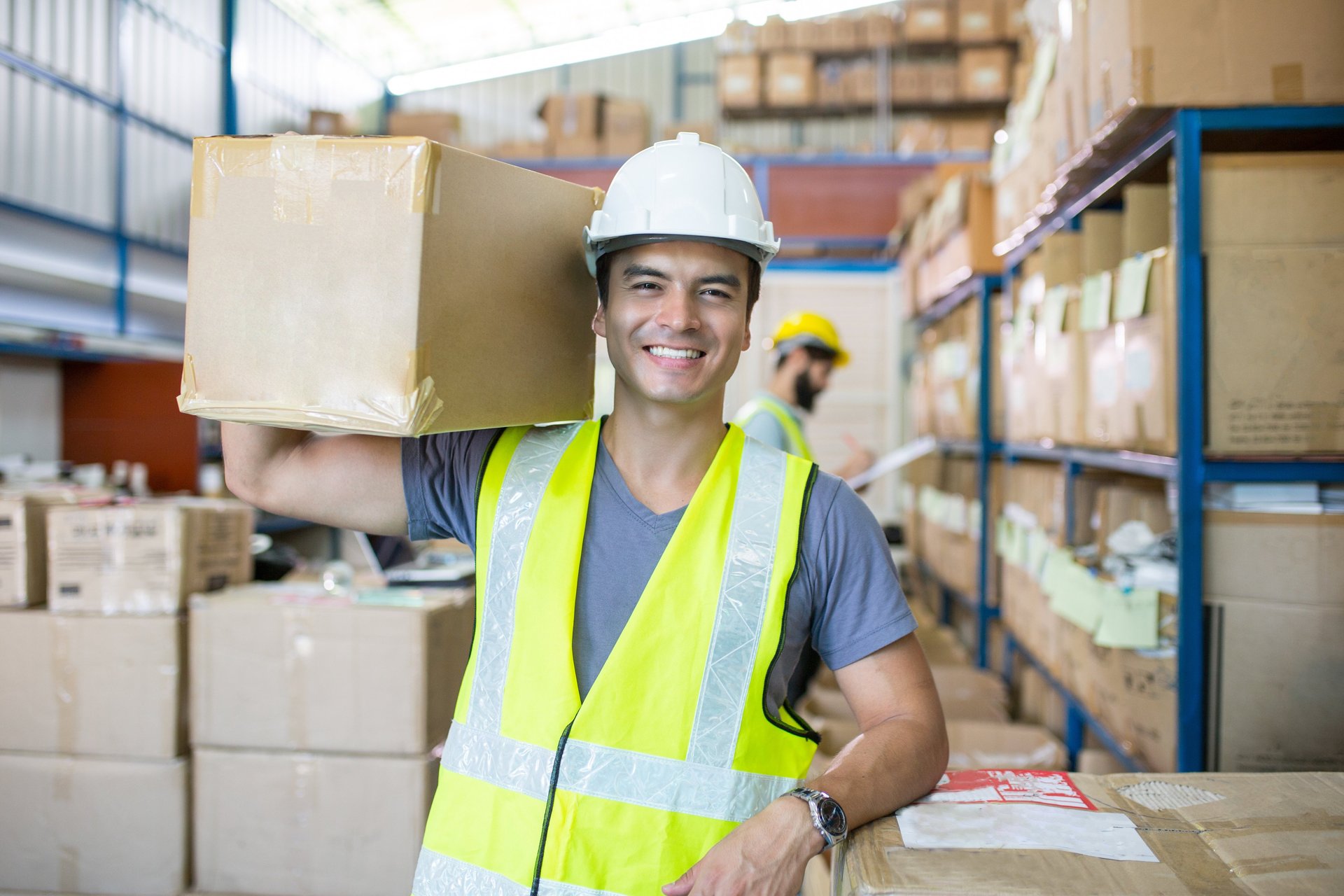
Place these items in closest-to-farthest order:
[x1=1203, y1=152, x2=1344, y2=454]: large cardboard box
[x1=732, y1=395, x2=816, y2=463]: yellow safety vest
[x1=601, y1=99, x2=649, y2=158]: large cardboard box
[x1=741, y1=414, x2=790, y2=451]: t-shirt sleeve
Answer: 1. [x1=1203, y1=152, x2=1344, y2=454]: large cardboard box
2. [x1=741, y1=414, x2=790, y2=451]: t-shirt sleeve
3. [x1=732, y1=395, x2=816, y2=463]: yellow safety vest
4. [x1=601, y1=99, x2=649, y2=158]: large cardboard box

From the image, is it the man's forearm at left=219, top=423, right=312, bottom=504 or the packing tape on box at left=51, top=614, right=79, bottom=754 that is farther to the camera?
the packing tape on box at left=51, top=614, right=79, bottom=754

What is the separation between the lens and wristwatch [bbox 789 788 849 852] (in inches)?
42.8

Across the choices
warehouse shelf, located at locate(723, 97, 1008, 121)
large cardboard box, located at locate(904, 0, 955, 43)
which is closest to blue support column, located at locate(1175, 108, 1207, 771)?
warehouse shelf, located at locate(723, 97, 1008, 121)

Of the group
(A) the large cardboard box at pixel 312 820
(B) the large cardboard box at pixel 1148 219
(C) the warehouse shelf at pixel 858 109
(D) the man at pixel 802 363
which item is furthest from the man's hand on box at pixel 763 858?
(C) the warehouse shelf at pixel 858 109

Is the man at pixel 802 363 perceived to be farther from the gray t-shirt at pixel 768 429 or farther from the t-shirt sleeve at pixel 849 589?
the t-shirt sleeve at pixel 849 589

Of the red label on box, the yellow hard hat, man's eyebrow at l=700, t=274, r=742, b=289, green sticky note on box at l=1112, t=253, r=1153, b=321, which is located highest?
the yellow hard hat

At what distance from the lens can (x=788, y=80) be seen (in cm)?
877

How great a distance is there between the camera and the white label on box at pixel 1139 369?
2068mm

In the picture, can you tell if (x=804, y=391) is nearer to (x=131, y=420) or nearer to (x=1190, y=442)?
(x=1190, y=442)

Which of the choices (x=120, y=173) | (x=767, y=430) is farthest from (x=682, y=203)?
(x=120, y=173)

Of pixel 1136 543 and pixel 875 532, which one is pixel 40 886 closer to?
pixel 875 532

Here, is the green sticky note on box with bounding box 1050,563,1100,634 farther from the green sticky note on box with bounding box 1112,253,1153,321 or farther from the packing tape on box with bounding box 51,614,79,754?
the packing tape on box with bounding box 51,614,79,754

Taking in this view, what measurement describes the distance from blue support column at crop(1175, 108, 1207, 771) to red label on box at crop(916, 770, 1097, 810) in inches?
34.6

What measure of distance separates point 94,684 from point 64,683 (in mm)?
86
